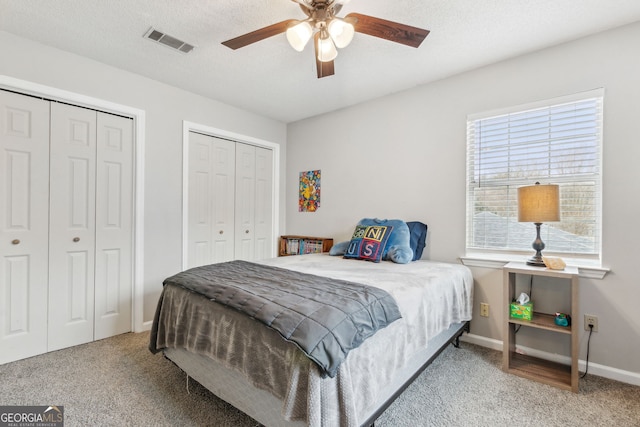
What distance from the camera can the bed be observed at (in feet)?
3.80

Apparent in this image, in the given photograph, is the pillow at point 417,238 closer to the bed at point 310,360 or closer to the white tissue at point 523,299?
the bed at point 310,360

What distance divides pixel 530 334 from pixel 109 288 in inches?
144

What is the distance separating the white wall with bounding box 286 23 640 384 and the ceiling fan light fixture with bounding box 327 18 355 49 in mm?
1579

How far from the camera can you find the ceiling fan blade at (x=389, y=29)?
157 centimetres

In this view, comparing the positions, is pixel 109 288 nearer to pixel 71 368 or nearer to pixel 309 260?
pixel 71 368

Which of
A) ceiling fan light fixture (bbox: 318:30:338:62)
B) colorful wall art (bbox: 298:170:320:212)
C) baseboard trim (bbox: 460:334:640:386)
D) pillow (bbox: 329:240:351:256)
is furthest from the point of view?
colorful wall art (bbox: 298:170:320:212)

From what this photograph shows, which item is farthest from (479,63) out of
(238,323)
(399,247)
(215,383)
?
(215,383)

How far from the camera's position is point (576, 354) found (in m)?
1.92

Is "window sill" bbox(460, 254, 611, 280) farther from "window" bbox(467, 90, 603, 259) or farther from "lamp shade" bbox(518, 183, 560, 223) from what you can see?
"lamp shade" bbox(518, 183, 560, 223)

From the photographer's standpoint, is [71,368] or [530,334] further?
[530,334]

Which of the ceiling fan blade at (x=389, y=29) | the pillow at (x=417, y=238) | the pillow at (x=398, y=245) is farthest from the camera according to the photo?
the pillow at (x=417, y=238)

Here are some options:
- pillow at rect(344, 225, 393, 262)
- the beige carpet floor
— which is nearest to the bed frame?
the beige carpet floor

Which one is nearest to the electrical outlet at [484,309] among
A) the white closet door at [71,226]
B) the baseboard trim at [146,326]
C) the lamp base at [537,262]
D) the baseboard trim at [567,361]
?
the baseboard trim at [567,361]

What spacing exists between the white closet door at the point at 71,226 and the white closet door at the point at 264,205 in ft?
5.88
